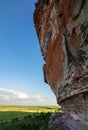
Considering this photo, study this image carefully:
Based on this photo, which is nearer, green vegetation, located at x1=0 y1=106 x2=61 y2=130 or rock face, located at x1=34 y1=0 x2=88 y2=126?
rock face, located at x1=34 y1=0 x2=88 y2=126

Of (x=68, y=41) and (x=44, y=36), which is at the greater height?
(x=44, y=36)

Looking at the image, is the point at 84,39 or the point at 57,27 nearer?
the point at 84,39

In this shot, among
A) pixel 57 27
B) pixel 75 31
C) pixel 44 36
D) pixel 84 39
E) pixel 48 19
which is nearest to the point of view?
pixel 84 39

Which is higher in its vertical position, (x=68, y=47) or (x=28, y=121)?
(x=28, y=121)

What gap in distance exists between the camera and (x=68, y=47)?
17.5 m

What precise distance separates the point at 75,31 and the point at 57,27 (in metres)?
2.96

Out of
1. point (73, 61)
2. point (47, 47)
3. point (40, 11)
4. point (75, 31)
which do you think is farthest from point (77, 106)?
point (40, 11)

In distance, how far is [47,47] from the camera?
22.5m

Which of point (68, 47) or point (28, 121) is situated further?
point (28, 121)

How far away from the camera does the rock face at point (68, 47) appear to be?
15.3 meters

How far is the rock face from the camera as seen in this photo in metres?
15.3

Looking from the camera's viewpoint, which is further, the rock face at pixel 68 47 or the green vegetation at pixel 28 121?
the green vegetation at pixel 28 121

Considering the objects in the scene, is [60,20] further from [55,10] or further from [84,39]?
[84,39]

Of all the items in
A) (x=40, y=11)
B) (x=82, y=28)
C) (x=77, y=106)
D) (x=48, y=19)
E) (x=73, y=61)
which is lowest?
(x=77, y=106)
